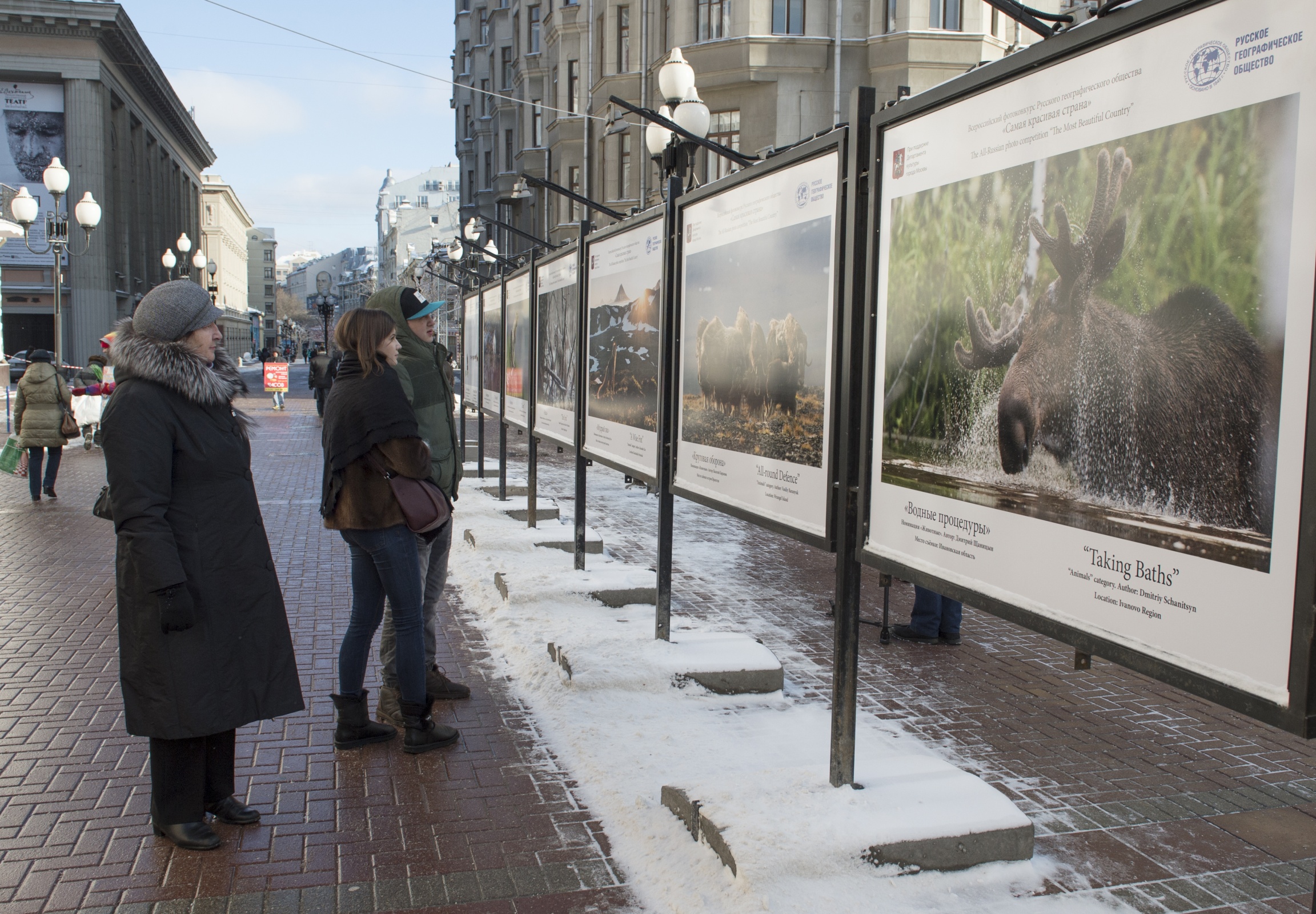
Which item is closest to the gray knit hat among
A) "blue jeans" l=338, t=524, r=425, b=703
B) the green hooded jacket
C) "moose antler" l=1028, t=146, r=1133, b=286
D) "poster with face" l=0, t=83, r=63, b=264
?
"blue jeans" l=338, t=524, r=425, b=703

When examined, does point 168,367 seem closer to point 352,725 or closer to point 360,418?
point 360,418

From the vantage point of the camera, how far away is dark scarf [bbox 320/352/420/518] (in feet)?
15.0

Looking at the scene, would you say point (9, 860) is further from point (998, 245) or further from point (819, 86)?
point (819, 86)

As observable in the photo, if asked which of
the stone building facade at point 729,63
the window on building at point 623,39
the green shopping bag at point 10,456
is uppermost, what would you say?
the window on building at point 623,39

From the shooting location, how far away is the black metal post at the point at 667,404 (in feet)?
18.7

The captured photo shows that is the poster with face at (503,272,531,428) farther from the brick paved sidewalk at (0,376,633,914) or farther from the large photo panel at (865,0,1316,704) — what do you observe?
the large photo panel at (865,0,1316,704)

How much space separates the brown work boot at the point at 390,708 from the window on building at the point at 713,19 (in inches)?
1021

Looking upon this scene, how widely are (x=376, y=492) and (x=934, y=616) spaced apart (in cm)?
375

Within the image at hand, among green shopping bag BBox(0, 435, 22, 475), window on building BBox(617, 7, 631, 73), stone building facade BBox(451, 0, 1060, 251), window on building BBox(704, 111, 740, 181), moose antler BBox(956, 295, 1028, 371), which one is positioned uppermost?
window on building BBox(617, 7, 631, 73)

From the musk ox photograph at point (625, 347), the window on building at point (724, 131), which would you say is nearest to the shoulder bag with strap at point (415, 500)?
the musk ox photograph at point (625, 347)

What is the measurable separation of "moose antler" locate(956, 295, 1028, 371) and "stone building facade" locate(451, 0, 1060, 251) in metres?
18.1

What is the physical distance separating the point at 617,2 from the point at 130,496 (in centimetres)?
3215

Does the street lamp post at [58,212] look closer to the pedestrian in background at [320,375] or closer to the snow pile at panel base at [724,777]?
the pedestrian in background at [320,375]

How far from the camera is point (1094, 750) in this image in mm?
5012
